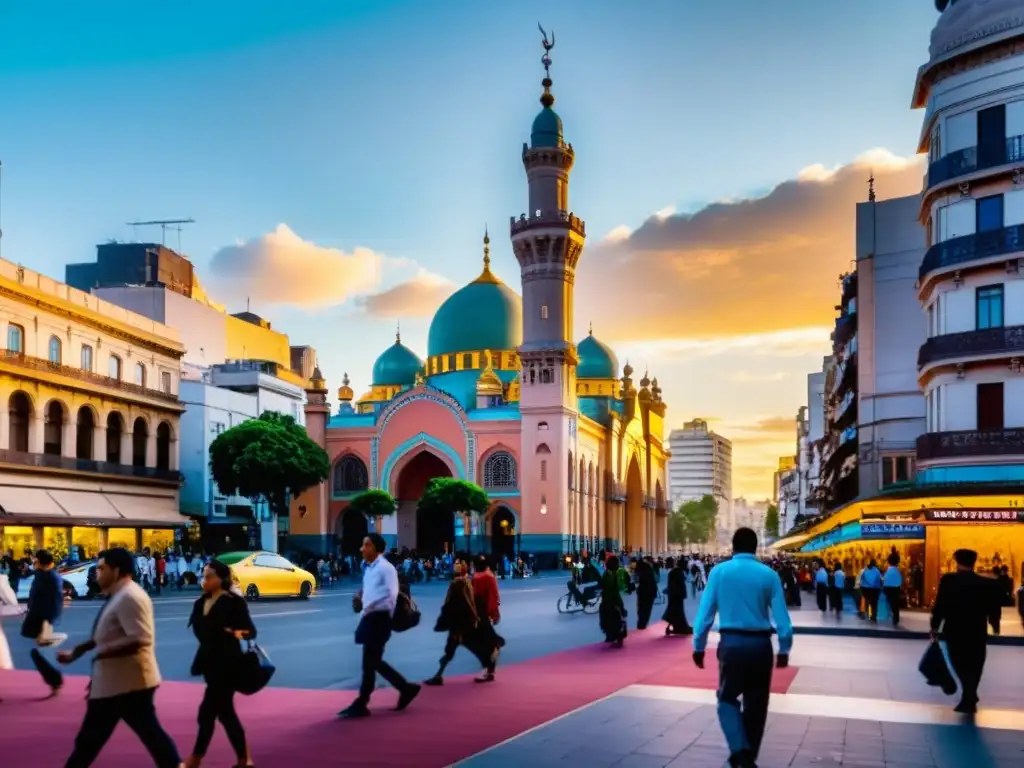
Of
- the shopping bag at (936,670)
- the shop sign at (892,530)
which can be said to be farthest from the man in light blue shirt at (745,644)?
the shop sign at (892,530)

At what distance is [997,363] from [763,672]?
24222 millimetres

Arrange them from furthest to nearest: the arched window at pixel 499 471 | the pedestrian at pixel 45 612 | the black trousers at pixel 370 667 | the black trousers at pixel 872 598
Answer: the arched window at pixel 499 471, the black trousers at pixel 872 598, the pedestrian at pixel 45 612, the black trousers at pixel 370 667

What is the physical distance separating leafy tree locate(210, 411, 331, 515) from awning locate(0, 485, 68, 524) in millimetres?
10081

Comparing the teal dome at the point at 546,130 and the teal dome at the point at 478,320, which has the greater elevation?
the teal dome at the point at 546,130

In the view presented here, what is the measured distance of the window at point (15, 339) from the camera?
4219cm

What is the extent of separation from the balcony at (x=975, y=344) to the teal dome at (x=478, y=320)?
56.2m

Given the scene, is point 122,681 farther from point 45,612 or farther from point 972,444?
point 972,444

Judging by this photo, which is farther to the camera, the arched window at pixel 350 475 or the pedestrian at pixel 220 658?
the arched window at pixel 350 475

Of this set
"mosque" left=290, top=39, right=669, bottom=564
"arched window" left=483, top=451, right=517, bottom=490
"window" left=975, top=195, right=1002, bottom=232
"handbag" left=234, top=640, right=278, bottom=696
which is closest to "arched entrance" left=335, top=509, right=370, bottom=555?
"mosque" left=290, top=39, right=669, bottom=564

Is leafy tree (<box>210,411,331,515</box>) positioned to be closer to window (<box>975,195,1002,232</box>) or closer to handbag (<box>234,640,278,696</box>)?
window (<box>975,195,1002,232</box>)

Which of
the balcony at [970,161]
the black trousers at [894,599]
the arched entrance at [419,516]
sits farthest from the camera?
the arched entrance at [419,516]

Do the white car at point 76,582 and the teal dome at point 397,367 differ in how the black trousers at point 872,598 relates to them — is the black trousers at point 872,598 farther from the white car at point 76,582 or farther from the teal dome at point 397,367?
the teal dome at point 397,367

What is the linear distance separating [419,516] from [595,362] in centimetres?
2605

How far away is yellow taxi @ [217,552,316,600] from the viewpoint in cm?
3288
